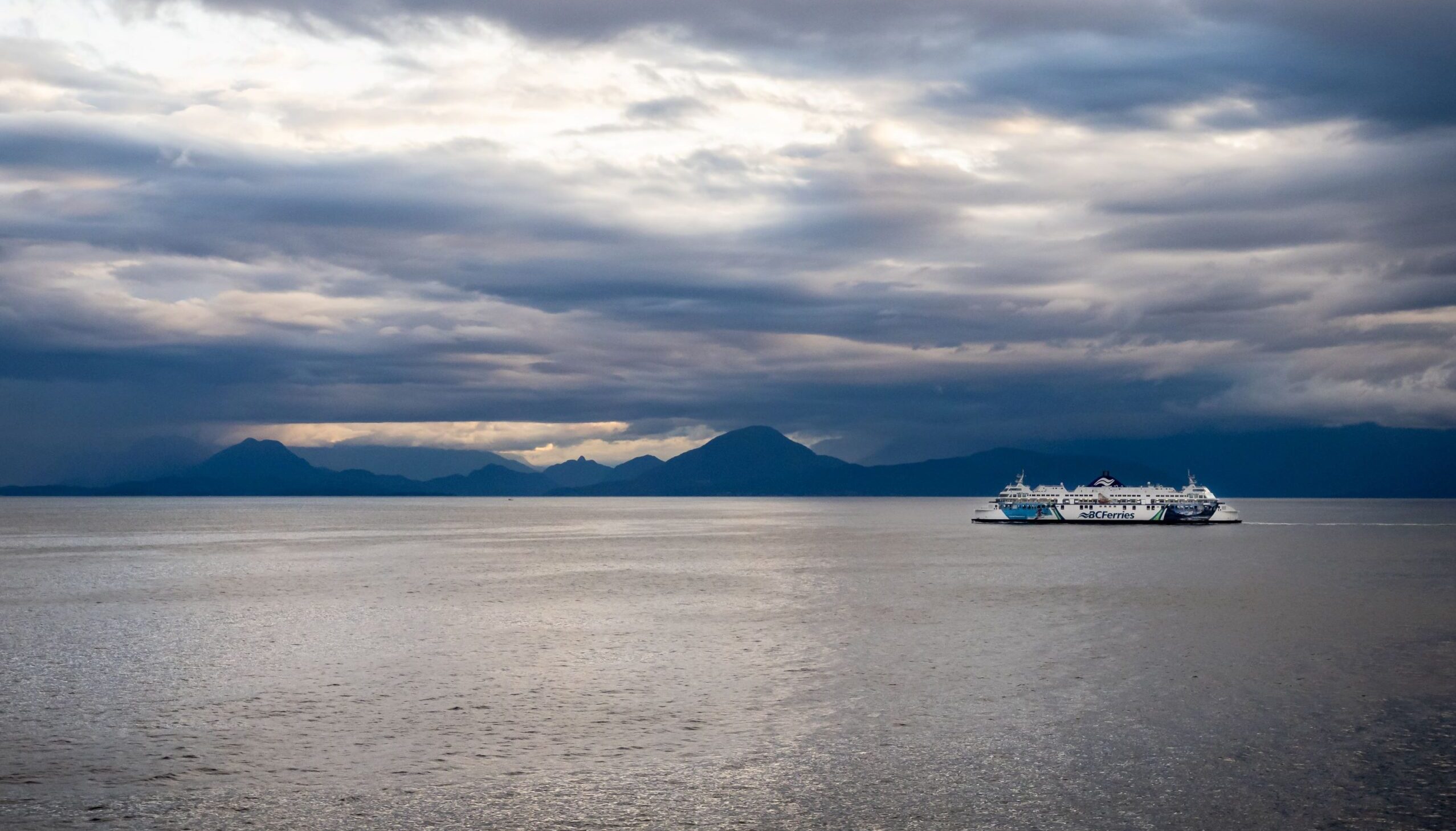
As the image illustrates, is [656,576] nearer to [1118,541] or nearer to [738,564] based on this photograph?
[738,564]

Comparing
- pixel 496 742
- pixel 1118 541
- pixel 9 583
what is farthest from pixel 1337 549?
pixel 9 583

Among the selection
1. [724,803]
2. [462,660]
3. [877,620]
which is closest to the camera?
[724,803]

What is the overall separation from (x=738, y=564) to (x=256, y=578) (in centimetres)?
5476

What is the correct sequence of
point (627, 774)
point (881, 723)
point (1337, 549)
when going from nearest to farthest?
1. point (627, 774)
2. point (881, 723)
3. point (1337, 549)

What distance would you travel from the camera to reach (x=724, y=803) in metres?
31.5

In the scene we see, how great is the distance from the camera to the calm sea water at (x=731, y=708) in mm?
31422

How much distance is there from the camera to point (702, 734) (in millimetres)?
39844

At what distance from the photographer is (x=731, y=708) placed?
4475cm

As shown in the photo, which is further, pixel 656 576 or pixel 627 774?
pixel 656 576

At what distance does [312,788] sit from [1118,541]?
563 feet

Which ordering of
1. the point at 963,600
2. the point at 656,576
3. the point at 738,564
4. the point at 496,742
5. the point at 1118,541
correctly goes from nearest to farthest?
1. the point at 496,742
2. the point at 963,600
3. the point at 656,576
4. the point at 738,564
5. the point at 1118,541

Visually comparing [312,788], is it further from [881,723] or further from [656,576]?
[656,576]

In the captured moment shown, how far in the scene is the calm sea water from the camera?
31.4 meters

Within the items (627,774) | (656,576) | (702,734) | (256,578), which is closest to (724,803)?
(627,774)
